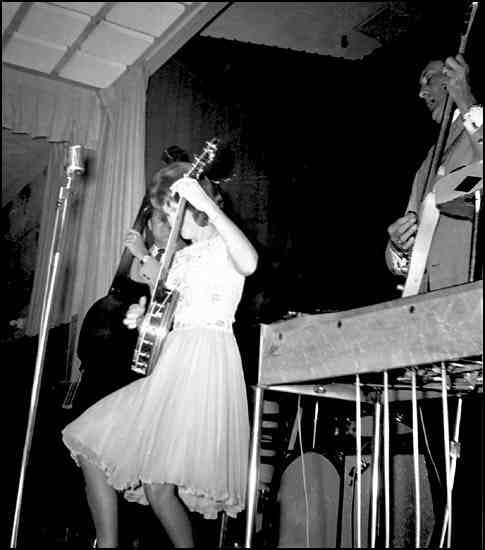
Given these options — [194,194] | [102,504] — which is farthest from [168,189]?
[102,504]

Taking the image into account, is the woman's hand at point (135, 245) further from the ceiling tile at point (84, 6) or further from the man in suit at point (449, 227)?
the ceiling tile at point (84, 6)

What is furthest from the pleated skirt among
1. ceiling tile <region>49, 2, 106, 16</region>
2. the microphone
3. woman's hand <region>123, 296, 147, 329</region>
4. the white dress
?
ceiling tile <region>49, 2, 106, 16</region>

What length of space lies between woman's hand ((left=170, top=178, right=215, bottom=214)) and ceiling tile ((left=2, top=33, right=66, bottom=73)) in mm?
3360

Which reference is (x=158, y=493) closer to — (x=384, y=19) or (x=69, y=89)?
(x=384, y=19)

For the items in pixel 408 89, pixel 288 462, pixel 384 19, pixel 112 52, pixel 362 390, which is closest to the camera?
pixel 362 390

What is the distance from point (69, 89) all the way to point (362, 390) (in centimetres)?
452

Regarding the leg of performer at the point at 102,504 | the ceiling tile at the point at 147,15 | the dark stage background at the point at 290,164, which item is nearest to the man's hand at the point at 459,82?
the dark stage background at the point at 290,164

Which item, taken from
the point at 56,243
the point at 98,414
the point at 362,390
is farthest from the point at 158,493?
the point at 56,243

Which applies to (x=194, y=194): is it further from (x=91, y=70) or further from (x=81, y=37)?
(x=91, y=70)

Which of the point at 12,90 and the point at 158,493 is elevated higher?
the point at 12,90

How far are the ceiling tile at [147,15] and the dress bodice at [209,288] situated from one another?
275 cm

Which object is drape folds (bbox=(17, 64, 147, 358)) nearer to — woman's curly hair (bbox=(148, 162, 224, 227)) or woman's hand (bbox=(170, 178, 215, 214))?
woman's curly hair (bbox=(148, 162, 224, 227))

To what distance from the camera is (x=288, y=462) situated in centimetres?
300

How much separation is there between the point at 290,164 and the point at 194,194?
2575 mm
